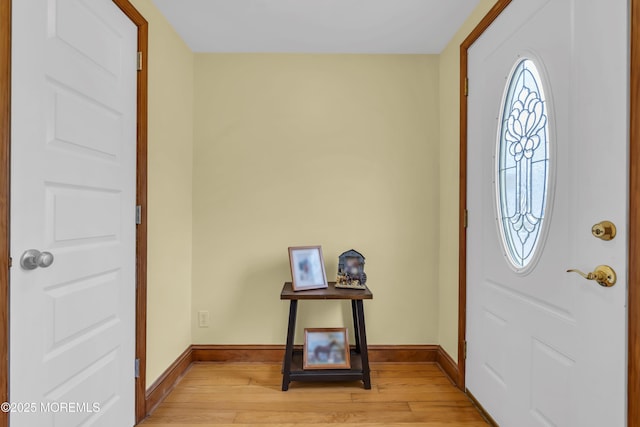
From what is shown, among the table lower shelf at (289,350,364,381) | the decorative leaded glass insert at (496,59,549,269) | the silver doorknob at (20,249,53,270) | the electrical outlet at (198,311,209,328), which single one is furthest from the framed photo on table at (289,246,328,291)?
the silver doorknob at (20,249,53,270)

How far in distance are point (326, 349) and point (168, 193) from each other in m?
1.42

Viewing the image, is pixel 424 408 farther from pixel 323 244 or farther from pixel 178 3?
pixel 178 3

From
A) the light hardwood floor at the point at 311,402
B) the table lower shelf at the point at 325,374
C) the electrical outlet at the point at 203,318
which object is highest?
the electrical outlet at the point at 203,318

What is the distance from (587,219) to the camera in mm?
1258

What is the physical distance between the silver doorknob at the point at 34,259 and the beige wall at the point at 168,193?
2.67ft

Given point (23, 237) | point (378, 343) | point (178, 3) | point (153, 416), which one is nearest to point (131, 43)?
point (178, 3)

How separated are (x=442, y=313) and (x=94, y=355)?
213 centimetres

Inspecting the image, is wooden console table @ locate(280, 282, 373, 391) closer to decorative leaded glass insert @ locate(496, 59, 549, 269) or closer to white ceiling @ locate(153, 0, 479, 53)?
decorative leaded glass insert @ locate(496, 59, 549, 269)

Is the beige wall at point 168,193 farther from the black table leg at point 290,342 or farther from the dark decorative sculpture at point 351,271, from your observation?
the dark decorative sculpture at point 351,271

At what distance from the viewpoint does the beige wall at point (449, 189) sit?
94.1 inches

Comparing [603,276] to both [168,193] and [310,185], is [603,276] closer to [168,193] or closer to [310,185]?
[310,185]

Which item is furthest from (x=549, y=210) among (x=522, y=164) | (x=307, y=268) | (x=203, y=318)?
(x=203, y=318)

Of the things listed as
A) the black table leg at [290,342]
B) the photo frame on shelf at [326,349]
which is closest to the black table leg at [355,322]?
the photo frame on shelf at [326,349]

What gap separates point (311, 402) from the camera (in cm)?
213
